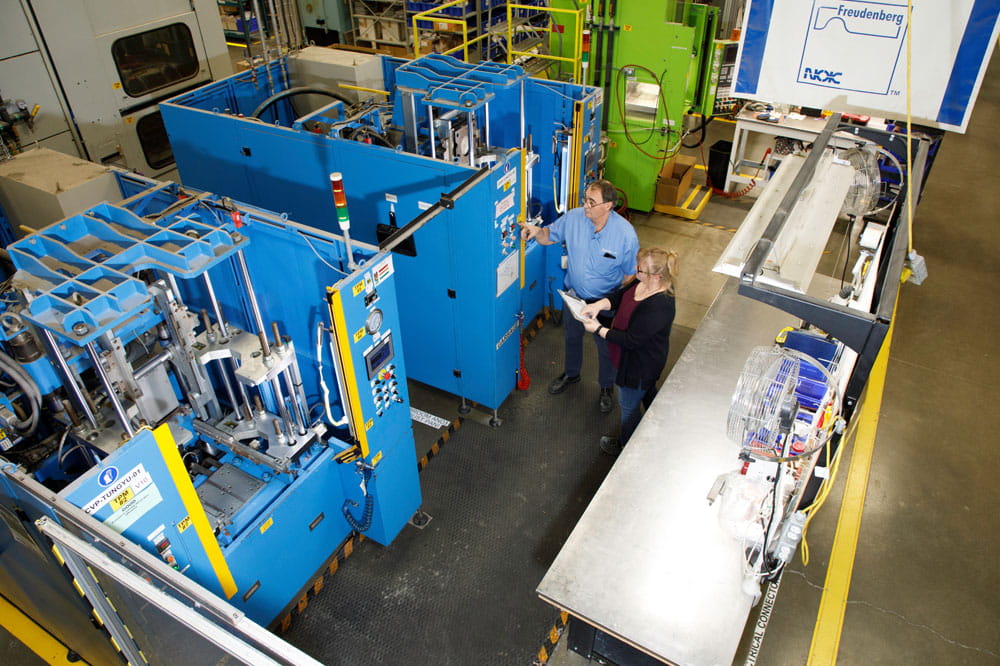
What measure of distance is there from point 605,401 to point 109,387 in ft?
12.3

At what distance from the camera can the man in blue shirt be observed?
15.4 feet

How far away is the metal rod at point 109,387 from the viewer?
2869 millimetres

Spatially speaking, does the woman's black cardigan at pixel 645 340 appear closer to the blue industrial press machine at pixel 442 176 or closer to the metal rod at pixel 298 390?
the blue industrial press machine at pixel 442 176

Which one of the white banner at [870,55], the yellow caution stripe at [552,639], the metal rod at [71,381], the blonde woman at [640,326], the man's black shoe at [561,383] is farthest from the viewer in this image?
the man's black shoe at [561,383]

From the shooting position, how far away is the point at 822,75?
11.5 feet

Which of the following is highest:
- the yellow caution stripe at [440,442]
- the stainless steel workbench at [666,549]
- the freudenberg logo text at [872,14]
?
the freudenberg logo text at [872,14]

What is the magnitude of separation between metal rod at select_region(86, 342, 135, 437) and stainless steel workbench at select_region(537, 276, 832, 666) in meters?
2.08

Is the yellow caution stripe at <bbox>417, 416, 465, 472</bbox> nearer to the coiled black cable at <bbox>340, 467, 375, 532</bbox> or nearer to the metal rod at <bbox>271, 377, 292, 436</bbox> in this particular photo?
the coiled black cable at <bbox>340, 467, 375, 532</bbox>

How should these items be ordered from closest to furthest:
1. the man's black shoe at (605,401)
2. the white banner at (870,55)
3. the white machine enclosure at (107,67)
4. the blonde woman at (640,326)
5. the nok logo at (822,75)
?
the white banner at (870,55) → the nok logo at (822,75) → the blonde woman at (640,326) → the man's black shoe at (605,401) → the white machine enclosure at (107,67)

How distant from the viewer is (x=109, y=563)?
7.72ft

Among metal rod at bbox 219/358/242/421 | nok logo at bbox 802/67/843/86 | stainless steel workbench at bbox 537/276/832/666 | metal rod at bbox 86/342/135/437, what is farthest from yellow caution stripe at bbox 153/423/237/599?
nok logo at bbox 802/67/843/86

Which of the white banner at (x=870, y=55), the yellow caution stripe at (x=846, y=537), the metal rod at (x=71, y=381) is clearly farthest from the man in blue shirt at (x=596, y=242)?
the metal rod at (x=71, y=381)

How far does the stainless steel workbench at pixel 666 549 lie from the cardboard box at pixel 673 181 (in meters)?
4.25

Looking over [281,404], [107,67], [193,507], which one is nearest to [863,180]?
[281,404]
